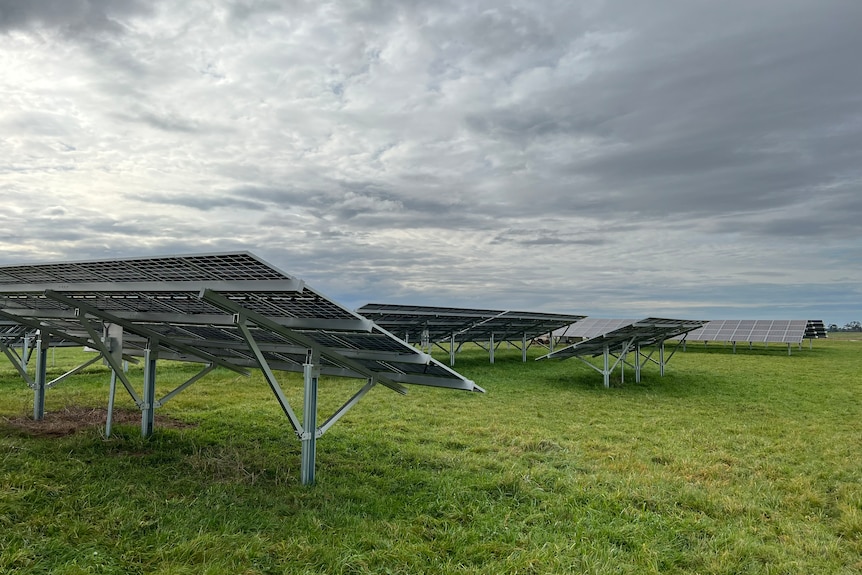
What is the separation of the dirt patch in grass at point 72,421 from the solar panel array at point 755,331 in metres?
39.8

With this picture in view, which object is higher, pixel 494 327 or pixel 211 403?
pixel 494 327

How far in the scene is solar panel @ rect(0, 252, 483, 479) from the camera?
6.00 meters

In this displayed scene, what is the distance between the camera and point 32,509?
6434 millimetres

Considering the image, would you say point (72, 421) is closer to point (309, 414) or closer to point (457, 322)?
point (309, 414)

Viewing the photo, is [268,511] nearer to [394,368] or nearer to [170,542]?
[170,542]

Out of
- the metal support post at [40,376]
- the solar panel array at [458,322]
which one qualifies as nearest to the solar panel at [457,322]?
the solar panel array at [458,322]

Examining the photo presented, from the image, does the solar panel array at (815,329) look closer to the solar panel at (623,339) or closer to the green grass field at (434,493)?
the solar panel at (623,339)

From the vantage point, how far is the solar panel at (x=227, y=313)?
600cm

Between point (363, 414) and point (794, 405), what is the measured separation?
1464cm

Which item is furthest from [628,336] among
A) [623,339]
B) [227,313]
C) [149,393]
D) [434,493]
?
[227,313]

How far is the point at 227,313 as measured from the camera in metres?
7.04

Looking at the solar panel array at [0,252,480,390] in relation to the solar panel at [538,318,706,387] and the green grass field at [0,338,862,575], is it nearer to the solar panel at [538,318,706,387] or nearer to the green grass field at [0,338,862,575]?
the green grass field at [0,338,862,575]

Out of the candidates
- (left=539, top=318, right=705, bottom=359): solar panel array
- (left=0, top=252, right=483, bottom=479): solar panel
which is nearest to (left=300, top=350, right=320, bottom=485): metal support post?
(left=0, top=252, right=483, bottom=479): solar panel

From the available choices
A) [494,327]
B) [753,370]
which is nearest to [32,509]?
[494,327]
